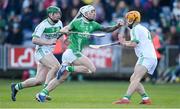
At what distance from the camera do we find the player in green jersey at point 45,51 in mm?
20969

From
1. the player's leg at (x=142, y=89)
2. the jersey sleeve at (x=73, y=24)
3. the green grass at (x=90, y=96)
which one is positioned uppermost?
the jersey sleeve at (x=73, y=24)

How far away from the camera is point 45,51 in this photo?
69.3 ft

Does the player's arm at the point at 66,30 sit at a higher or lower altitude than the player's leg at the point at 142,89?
higher

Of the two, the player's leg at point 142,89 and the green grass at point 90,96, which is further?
the player's leg at point 142,89

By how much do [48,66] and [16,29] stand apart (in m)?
11.4

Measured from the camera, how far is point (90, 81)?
31.1 meters

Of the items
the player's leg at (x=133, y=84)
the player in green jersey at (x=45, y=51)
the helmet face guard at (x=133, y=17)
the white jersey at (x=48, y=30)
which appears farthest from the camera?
the white jersey at (x=48, y=30)

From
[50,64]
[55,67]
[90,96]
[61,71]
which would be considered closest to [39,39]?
[50,64]

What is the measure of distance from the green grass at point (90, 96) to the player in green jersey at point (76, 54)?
0.50 meters

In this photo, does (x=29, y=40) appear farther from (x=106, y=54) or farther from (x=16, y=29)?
(x=106, y=54)

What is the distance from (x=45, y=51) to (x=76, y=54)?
1.12 m

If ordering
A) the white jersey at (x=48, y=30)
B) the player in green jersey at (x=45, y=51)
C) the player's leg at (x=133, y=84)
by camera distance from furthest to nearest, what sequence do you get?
1. the white jersey at (x=48, y=30)
2. the player in green jersey at (x=45, y=51)
3. the player's leg at (x=133, y=84)

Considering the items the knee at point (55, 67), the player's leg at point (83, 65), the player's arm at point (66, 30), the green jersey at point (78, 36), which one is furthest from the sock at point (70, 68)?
the knee at point (55, 67)

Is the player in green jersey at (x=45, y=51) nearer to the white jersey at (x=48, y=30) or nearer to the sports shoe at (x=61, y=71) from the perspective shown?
the white jersey at (x=48, y=30)
